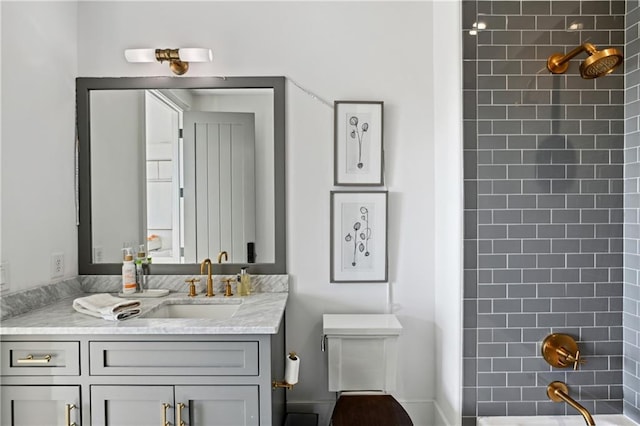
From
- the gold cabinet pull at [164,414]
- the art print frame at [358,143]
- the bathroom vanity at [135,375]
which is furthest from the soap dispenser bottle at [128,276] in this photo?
the art print frame at [358,143]

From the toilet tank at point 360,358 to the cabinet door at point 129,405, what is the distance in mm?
776

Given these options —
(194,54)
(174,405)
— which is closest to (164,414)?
(174,405)

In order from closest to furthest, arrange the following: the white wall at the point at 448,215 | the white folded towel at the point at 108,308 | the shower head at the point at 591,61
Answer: the shower head at the point at 591,61, the white folded towel at the point at 108,308, the white wall at the point at 448,215

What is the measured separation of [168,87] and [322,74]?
2.79ft

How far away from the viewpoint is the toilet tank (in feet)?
6.38

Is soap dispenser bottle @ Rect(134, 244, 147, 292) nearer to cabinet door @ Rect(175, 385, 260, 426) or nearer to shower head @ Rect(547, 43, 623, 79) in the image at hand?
cabinet door @ Rect(175, 385, 260, 426)

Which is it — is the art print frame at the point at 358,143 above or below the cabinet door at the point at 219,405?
above

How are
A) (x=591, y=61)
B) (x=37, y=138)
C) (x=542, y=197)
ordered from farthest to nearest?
(x=37, y=138) → (x=542, y=197) → (x=591, y=61)

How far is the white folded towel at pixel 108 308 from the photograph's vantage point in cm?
164

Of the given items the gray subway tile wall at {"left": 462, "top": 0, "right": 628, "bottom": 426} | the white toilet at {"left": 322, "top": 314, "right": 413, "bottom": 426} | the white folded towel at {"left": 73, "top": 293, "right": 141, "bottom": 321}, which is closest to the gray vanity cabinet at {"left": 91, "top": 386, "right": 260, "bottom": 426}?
the white folded towel at {"left": 73, "top": 293, "right": 141, "bottom": 321}

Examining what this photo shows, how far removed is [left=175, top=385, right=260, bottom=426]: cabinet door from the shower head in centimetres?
180

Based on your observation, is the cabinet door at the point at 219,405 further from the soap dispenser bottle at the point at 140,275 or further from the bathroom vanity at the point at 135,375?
→ the soap dispenser bottle at the point at 140,275

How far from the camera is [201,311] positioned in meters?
2.02

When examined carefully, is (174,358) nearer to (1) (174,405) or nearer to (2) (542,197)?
(1) (174,405)
